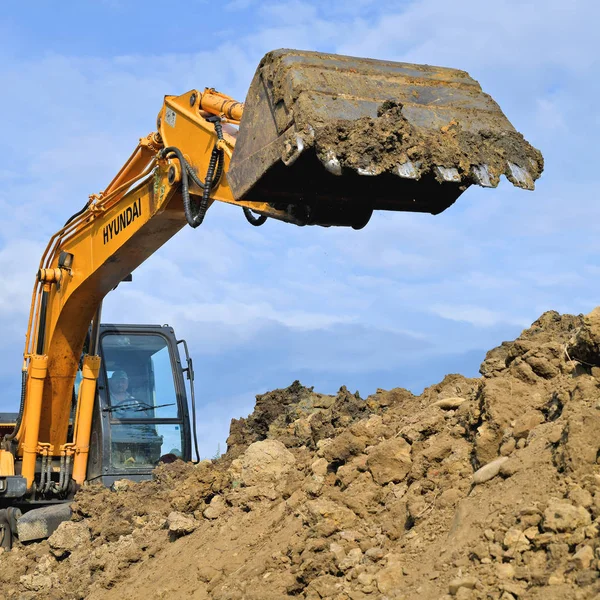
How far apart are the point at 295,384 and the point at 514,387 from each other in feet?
→ 13.0

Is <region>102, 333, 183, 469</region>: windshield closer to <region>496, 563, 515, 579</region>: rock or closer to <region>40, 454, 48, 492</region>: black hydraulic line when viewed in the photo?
<region>40, 454, 48, 492</region>: black hydraulic line

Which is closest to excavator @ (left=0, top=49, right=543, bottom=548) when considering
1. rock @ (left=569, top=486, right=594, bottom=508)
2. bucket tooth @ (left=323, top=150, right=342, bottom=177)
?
bucket tooth @ (left=323, top=150, right=342, bottom=177)

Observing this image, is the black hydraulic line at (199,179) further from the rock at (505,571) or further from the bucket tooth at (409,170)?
the rock at (505,571)

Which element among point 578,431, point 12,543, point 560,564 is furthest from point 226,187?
point 12,543

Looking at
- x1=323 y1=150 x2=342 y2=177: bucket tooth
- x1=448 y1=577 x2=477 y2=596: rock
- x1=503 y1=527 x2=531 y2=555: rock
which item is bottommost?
x1=448 y1=577 x2=477 y2=596: rock

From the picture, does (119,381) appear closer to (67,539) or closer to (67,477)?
(67,477)

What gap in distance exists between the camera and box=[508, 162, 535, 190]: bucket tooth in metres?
5.43

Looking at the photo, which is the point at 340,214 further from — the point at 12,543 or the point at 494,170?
the point at 12,543

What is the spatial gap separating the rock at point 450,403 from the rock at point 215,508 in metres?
1.77

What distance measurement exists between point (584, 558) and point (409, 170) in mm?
2253

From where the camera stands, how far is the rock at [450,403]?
618 centimetres

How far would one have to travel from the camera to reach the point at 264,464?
676 centimetres

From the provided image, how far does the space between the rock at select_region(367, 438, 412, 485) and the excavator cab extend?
13.2ft

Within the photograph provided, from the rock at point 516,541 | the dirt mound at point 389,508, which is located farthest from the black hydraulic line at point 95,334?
the rock at point 516,541
